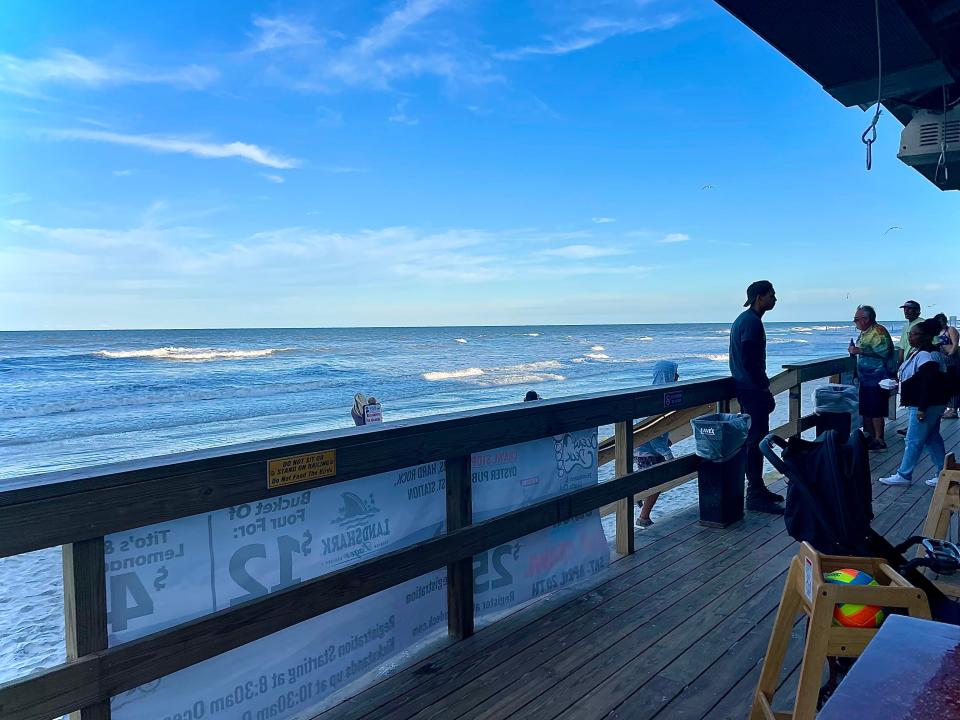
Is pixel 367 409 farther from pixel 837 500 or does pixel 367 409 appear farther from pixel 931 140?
pixel 931 140

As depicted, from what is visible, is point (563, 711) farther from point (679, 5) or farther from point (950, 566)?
point (679, 5)

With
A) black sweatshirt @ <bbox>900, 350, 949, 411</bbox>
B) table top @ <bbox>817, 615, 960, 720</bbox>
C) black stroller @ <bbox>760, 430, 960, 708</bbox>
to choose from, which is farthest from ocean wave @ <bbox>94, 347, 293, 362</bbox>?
table top @ <bbox>817, 615, 960, 720</bbox>

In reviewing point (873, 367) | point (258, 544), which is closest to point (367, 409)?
point (258, 544)

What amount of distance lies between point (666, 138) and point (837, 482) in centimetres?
2073

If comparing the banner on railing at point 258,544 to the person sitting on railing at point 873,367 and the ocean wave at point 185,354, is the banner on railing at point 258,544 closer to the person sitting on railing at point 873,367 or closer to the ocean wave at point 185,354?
the person sitting on railing at point 873,367

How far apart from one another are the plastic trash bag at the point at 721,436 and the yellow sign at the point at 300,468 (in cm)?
293

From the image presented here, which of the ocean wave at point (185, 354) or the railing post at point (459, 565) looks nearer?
the railing post at point (459, 565)

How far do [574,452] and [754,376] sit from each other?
2.07 m

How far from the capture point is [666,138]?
20781 mm

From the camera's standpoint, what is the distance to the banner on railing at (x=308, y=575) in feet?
6.23

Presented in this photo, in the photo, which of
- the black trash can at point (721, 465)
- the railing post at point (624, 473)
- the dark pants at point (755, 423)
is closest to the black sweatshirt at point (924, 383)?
the dark pants at point (755, 423)

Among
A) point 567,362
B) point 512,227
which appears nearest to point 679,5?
point 567,362

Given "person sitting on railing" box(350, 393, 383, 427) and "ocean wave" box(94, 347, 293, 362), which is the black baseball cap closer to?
"person sitting on railing" box(350, 393, 383, 427)

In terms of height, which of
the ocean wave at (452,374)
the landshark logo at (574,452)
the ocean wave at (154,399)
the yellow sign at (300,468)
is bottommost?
the ocean wave at (154,399)
